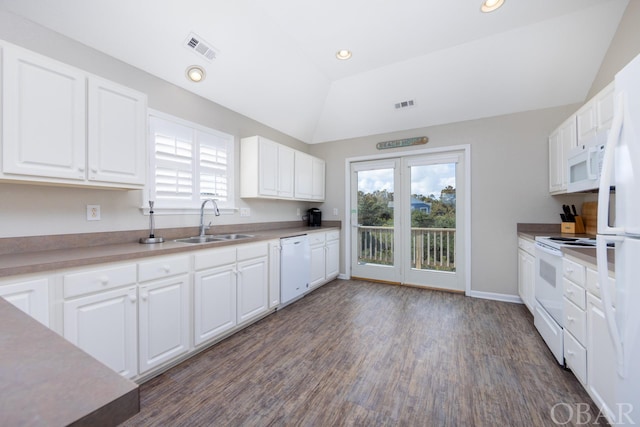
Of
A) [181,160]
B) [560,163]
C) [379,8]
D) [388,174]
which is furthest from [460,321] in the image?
[181,160]

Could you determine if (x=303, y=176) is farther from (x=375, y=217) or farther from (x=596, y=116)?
(x=596, y=116)

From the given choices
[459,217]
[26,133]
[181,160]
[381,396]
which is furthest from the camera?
[459,217]

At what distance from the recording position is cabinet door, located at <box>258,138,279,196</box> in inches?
132

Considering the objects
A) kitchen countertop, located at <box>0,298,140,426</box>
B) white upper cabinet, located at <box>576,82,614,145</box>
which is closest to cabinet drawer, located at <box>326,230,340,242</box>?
white upper cabinet, located at <box>576,82,614,145</box>

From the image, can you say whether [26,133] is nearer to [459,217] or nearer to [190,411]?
[190,411]

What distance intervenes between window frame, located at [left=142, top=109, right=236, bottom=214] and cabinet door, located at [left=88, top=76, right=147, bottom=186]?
39 cm

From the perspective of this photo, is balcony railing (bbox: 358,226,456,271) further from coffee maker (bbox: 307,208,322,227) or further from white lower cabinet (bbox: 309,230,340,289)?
coffee maker (bbox: 307,208,322,227)

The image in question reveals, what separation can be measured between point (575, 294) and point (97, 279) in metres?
3.12

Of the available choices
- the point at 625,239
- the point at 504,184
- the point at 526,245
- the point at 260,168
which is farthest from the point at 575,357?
the point at 260,168

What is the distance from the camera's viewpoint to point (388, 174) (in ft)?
14.2

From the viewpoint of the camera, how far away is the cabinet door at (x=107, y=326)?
153 cm

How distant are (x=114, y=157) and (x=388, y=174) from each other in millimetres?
3568

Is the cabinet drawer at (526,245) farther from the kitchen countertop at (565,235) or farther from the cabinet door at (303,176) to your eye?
the cabinet door at (303,176)

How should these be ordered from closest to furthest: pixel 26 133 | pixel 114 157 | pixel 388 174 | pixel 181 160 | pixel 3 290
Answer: pixel 3 290
pixel 26 133
pixel 114 157
pixel 181 160
pixel 388 174
